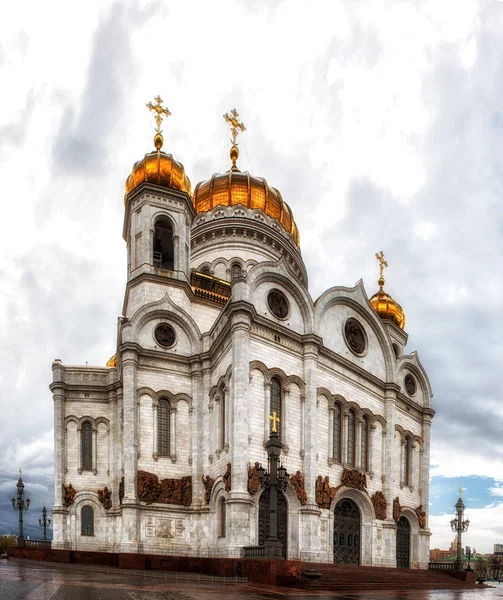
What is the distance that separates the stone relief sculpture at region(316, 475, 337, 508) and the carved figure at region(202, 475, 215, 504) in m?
5.00

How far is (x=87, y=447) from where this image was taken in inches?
1271

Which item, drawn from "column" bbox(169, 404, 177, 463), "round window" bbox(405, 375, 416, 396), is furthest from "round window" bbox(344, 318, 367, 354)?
"column" bbox(169, 404, 177, 463)

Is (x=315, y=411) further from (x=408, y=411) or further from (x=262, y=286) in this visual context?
(x=408, y=411)

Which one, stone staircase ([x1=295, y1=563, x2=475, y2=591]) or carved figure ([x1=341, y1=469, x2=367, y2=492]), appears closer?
stone staircase ([x1=295, y1=563, x2=475, y2=591])

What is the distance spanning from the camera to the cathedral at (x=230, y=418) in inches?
1006

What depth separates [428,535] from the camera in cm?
3453

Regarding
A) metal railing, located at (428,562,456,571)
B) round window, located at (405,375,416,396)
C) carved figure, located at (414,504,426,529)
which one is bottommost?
metal railing, located at (428,562,456,571)

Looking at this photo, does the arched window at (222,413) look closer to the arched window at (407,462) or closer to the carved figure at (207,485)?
the carved figure at (207,485)

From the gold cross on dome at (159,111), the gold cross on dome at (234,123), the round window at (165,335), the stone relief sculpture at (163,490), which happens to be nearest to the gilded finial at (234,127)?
the gold cross on dome at (234,123)

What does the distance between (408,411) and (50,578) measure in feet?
77.3

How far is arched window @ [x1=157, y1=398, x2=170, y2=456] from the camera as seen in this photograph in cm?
2910

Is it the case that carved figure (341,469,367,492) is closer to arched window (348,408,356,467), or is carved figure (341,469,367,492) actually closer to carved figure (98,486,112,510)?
arched window (348,408,356,467)

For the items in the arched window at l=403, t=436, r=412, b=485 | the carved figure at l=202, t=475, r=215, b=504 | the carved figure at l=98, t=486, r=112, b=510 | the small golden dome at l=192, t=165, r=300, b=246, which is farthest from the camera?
the small golden dome at l=192, t=165, r=300, b=246

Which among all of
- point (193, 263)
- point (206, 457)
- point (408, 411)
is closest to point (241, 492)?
point (206, 457)
